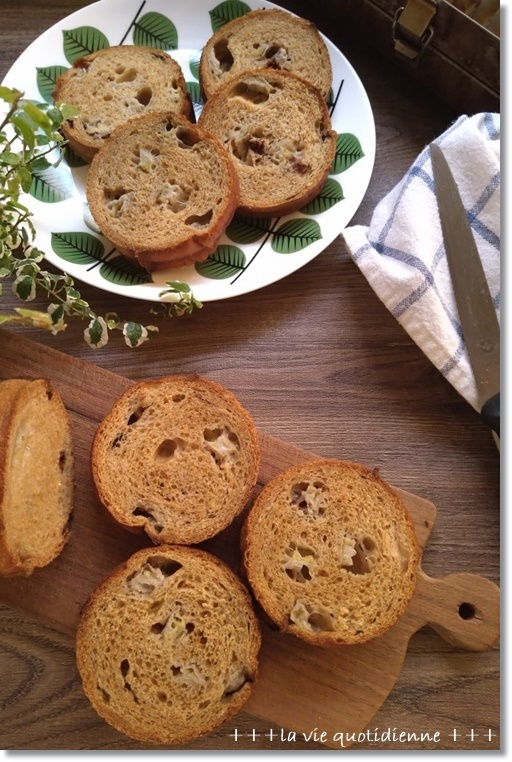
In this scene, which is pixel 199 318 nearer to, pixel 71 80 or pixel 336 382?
pixel 336 382

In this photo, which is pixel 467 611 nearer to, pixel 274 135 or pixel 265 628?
pixel 265 628

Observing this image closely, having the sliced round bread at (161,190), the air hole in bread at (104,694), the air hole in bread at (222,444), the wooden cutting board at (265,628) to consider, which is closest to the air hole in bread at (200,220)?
the sliced round bread at (161,190)

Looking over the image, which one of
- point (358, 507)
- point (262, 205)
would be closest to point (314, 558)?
point (358, 507)

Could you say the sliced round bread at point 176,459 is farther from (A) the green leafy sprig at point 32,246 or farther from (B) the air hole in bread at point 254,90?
(B) the air hole in bread at point 254,90

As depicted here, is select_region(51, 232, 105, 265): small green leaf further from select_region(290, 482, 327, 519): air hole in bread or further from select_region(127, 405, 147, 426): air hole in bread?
select_region(290, 482, 327, 519): air hole in bread

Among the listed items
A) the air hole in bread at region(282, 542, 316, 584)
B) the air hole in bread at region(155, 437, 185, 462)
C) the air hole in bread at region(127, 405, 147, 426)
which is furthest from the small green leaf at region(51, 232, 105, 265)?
the air hole in bread at region(282, 542, 316, 584)
